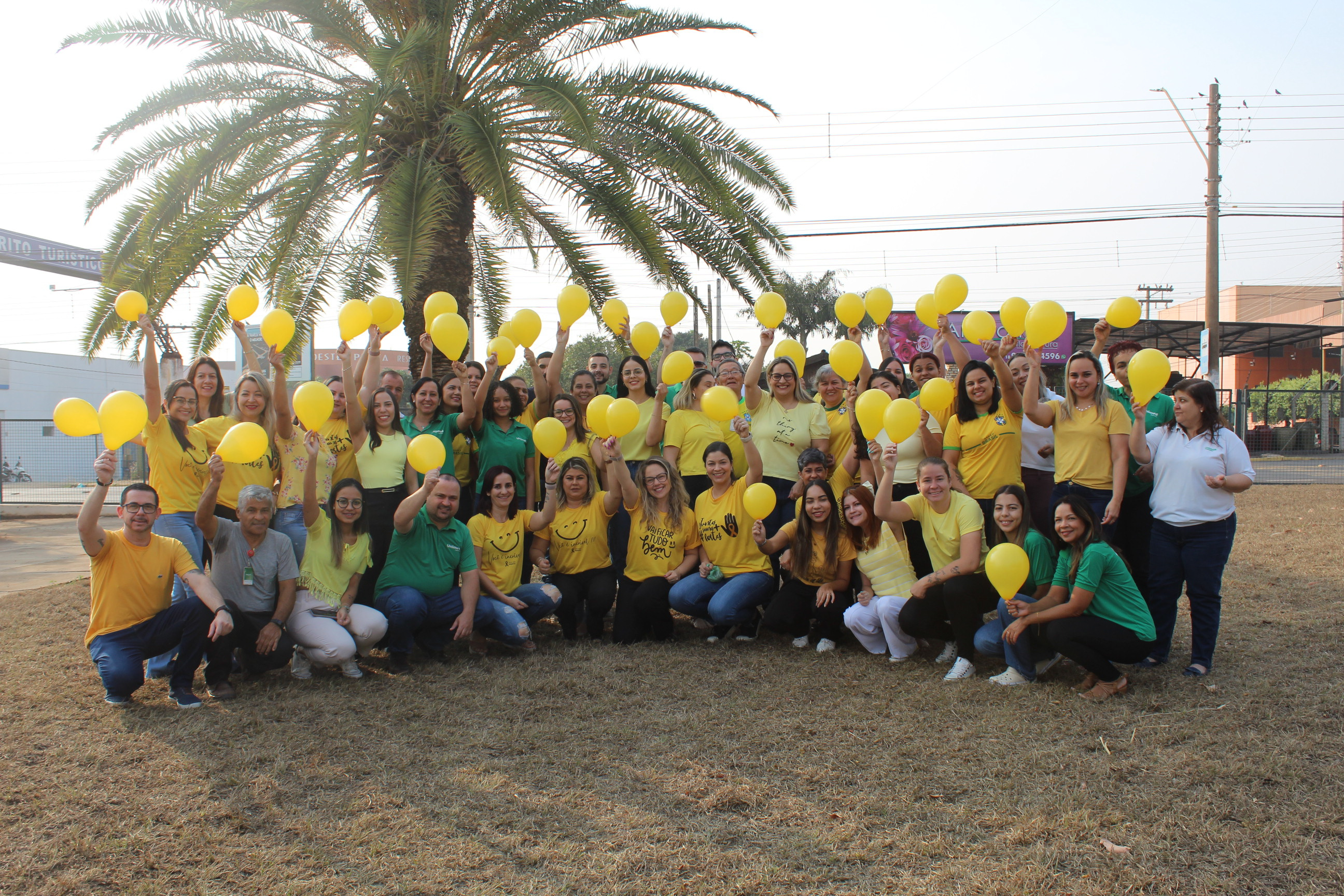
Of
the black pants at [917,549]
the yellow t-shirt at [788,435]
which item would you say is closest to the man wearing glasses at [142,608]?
the yellow t-shirt at [788,435]

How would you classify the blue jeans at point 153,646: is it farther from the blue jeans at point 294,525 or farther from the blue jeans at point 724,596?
the blue jeans at point 724,596

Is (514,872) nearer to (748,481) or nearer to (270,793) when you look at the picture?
(270,793)

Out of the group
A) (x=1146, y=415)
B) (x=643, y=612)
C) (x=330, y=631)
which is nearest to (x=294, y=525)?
(x=330, y=631)

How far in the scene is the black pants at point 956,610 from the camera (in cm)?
463

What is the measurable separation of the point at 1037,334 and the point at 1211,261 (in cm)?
1308

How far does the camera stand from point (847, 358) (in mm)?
5457

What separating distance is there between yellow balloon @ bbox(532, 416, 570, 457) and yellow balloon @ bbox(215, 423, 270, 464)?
5.22 ft

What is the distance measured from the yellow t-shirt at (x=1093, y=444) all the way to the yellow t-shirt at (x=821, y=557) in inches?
51.7

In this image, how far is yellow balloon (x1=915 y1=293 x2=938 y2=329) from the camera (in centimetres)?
576

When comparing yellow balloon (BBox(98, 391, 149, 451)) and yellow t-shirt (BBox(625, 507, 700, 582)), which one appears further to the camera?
yellow t-shirt (BBox(625, 507, 700, 582))

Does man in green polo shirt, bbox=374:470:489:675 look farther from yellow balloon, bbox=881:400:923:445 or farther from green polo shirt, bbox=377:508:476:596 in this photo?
yellow balloon, bbox=881:400:923:445

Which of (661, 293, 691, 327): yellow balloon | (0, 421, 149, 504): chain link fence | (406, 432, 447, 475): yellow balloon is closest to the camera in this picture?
(406, 432, 447, 475): yellow balloon

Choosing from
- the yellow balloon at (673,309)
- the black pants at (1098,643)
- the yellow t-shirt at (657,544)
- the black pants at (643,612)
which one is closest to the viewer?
the black pants at (1098,643)

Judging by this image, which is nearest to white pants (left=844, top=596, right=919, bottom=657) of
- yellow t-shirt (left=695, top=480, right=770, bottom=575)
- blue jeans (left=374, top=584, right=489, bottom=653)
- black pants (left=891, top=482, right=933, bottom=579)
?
black pants (left=891, top=482, right=933, bottom=579)
